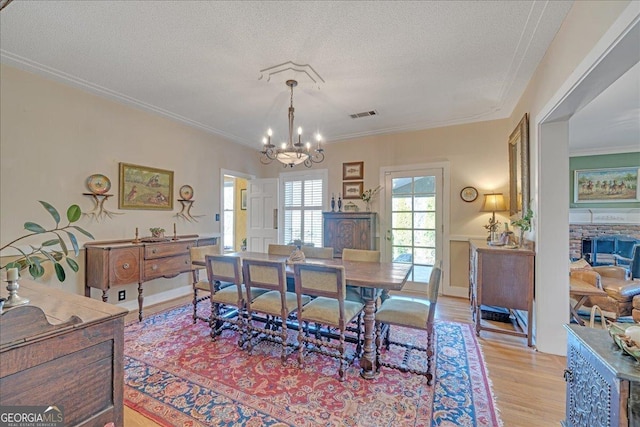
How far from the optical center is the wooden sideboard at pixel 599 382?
3.37 ft

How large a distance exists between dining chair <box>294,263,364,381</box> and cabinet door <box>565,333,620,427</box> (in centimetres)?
133

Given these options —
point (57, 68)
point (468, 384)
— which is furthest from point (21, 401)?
point (57, 68)

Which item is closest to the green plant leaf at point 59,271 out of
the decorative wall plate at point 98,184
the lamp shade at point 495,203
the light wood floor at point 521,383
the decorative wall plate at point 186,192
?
the light wood floor at point 521,383

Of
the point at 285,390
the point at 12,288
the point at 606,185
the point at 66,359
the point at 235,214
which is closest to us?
the point at 66,359

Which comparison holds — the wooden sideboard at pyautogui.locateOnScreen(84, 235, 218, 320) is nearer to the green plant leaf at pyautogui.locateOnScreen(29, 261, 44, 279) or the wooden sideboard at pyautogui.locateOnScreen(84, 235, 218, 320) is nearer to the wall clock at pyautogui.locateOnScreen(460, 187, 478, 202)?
the green plant leaf at pyautogui.locateOnScreen(29, 261, 44, 279)

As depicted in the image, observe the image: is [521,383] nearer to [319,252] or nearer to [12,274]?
[319,252]

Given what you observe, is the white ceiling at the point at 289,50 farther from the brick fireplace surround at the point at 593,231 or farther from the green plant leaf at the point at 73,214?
the brick fireplace surround at the point at 593,231

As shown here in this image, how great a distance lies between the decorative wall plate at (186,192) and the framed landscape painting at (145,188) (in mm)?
172

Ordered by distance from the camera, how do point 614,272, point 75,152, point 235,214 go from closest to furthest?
1. point 75,152
2. point 614,272
3. point 235,214

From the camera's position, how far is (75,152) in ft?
10.6

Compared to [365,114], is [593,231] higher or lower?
lower

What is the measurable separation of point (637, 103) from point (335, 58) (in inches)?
154

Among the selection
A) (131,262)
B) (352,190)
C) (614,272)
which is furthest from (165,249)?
(614,272)

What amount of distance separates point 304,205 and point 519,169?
11.6 feet
